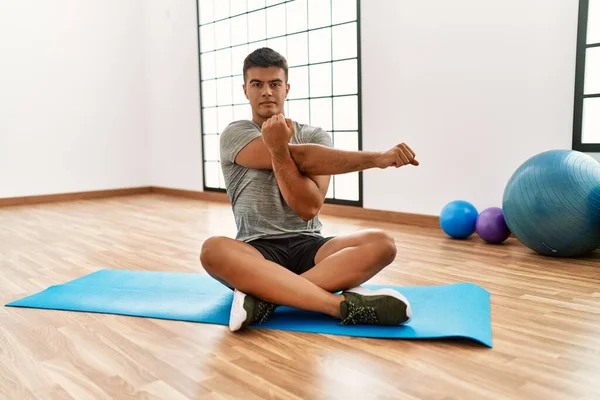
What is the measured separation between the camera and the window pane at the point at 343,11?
13.9 feet

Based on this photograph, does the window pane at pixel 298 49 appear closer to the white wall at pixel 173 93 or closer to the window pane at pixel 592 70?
the white wall at pixel 173 93

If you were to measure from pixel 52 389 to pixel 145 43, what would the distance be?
575 cm

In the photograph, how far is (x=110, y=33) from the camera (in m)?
6.22

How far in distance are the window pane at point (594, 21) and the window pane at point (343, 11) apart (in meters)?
1.73

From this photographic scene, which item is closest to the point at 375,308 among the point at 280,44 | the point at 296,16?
the point at 296,16

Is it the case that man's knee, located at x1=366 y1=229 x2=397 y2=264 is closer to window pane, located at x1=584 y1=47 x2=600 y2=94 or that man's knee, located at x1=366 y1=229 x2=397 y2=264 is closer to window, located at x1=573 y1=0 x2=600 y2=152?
window, located at x1=573 y1=0 x2=600 y2=152

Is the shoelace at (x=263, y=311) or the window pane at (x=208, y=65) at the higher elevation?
the window pane at (x=208, y=65)

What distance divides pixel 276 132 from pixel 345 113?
9.09 ft

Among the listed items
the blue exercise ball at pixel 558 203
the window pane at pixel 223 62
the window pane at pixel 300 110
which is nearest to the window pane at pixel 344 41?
the window pane at pixel 300 110

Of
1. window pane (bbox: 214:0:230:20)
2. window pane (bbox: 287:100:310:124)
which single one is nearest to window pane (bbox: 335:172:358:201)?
window pane (bbox: 287:100:310:124)

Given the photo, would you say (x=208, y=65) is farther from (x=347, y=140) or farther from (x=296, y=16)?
(x=347, y=140)

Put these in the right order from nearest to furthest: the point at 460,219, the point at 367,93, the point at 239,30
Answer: the point at 460,219
the point at 367,93
the point at 239,30

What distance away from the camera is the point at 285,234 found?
78.0 inches

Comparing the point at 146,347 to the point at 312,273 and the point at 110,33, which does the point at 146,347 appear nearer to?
the point at 312,273
